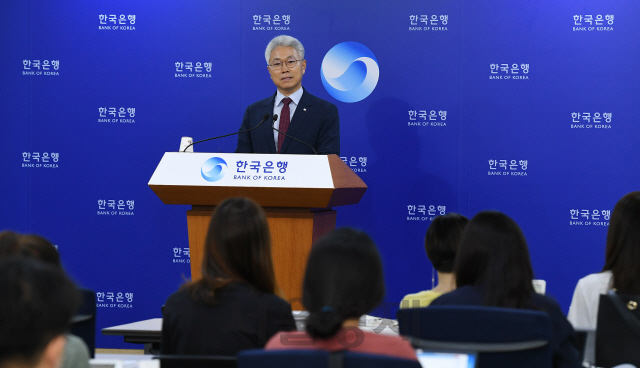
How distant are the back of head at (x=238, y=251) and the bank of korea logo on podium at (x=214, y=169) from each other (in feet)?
4.64

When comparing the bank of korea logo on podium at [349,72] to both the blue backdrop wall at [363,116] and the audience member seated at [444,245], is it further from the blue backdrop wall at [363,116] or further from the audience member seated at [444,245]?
the audience member seated at [444,245]

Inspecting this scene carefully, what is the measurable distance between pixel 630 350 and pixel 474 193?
9.97 feet

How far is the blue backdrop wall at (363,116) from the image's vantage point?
467cm

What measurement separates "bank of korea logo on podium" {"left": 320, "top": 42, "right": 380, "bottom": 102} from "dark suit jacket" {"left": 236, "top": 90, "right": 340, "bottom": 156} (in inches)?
27.8

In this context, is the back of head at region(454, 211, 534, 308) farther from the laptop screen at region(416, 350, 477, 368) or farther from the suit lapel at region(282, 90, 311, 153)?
the suit lapel at region(282, 90, 311, 153)

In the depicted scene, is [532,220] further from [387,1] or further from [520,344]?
[520,344]

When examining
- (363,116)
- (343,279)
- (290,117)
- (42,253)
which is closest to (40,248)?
(42,253)

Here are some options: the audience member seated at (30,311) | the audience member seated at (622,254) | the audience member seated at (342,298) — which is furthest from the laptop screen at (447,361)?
the audience member seated at (622,254)

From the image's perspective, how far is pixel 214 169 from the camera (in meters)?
3.30

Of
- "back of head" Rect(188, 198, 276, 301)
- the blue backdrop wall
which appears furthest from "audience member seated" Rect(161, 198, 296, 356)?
the blue backdrop wall

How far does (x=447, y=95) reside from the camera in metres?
4.79

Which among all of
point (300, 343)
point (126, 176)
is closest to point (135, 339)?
point (300, 343)

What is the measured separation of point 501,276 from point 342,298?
0.59 metres

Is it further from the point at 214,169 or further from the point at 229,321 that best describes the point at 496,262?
the point at 214,169
